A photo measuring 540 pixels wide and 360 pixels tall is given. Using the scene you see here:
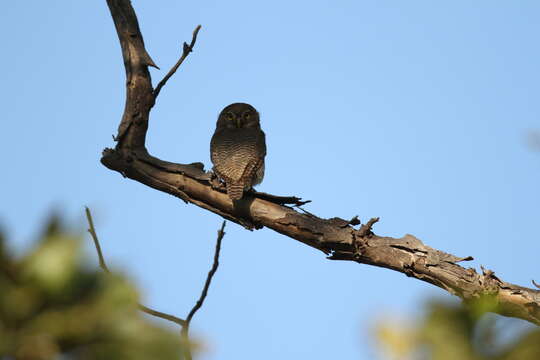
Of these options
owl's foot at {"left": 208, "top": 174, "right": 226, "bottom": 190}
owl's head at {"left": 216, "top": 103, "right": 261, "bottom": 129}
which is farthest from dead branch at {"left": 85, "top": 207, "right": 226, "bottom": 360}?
owl's head at {"left": 216, "top": 103, "right": 261, "bottom": 129}

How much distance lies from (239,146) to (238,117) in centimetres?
159

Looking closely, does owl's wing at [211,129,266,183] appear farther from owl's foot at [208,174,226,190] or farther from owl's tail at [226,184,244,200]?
owl's tail at [226,184,244,200]

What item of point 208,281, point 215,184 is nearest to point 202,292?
point 208,281

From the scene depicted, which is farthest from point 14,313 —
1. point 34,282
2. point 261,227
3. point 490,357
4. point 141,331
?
point 261,227

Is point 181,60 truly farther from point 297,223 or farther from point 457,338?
point 457,338

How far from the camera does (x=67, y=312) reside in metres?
1.07

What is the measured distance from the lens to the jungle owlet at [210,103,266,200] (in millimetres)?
7948

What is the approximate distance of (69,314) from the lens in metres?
1.07

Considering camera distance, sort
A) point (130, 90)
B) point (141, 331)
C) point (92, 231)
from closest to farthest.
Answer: point (141, 331), point (92, 231), point (130, 90)

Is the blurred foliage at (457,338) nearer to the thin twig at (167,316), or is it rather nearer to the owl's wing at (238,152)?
the thin twig at (167,316)

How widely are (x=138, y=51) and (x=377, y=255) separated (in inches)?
140

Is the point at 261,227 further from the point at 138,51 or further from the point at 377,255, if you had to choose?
the point at 138,51

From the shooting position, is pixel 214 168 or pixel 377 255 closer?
pixel 377 255

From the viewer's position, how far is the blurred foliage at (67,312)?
1031mm
